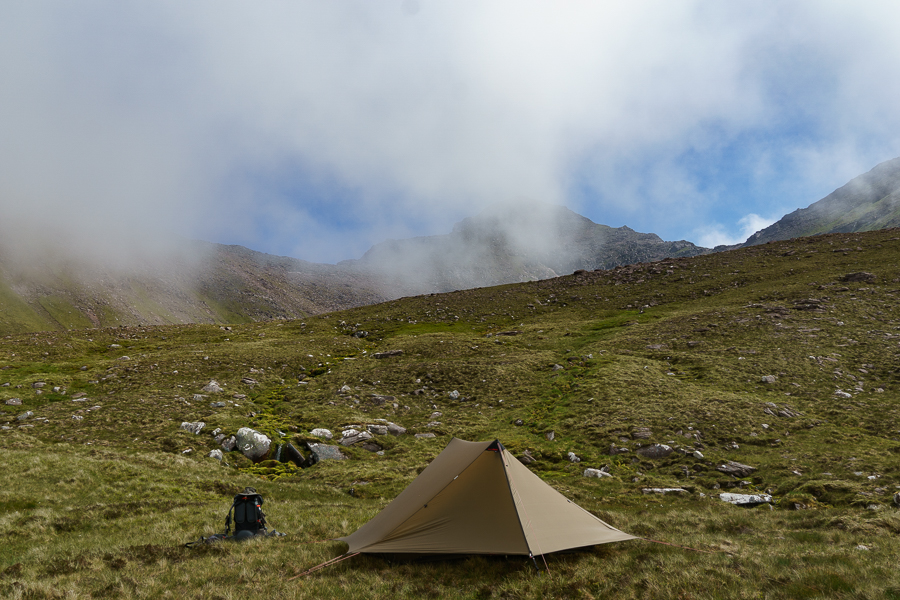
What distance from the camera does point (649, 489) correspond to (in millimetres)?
18266

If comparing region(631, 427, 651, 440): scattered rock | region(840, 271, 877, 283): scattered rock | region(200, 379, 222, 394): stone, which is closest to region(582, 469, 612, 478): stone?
region(631, 427, 651, 440): scattered rock

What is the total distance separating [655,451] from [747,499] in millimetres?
5290

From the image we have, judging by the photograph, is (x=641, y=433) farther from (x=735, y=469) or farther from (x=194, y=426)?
(x=194, y=426)

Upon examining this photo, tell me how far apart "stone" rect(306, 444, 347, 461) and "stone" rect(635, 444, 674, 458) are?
16995mm

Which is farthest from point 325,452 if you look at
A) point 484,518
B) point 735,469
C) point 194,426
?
point 735,469

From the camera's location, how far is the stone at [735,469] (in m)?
18.7

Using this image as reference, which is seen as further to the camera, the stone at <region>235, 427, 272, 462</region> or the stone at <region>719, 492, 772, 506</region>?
the stone at <region>235, 427, 272, 462</region>

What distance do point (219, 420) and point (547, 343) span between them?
36634mm

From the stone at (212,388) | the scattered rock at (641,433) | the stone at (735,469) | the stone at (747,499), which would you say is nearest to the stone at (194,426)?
the stone at (212,388)

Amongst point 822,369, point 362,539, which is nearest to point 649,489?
point 362,539

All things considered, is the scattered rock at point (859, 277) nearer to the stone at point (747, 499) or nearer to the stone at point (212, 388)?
the stone at point (747, 499)

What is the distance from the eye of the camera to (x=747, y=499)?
53.8ft

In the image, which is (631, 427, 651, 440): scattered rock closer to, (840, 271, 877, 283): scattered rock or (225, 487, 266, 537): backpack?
(225, 487, 266, 537): backpack

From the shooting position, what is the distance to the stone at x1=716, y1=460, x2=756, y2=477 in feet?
61.2
